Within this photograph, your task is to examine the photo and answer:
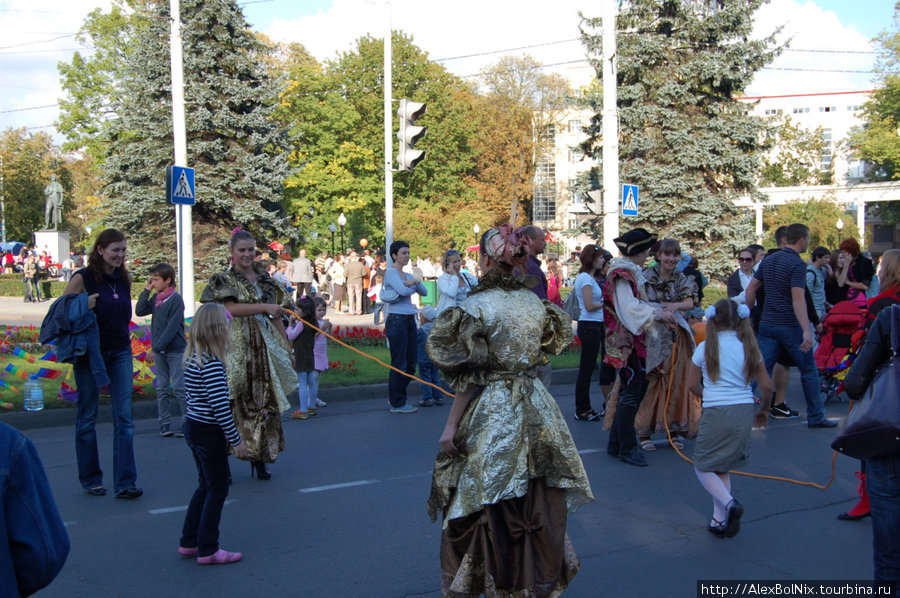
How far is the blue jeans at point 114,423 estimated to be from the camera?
6.56 m

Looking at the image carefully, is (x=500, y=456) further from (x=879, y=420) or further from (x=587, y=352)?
(x=587, y=352)

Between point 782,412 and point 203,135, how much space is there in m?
28.7

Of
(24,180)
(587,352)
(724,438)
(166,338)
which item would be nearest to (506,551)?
(724,438)

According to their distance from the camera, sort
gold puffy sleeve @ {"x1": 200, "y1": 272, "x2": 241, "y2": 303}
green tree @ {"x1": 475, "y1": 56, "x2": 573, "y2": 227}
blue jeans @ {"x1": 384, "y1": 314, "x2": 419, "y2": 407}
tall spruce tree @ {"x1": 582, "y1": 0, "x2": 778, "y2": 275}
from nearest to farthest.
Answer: gold puffy sleeve @ {"x1": 200, "y1": 272, "x2": 241, "y2": 303}, blue jeans @ {"x1": 384, "y1": 314, "x2": 419, "y2": 407}, tall spruce tree @ {"x1": 582, "y1": 0, "x2": 778, "y2": 275}, green tree @ {"x1": 475, "y1": 56, "x2": 573, "y2": 227}

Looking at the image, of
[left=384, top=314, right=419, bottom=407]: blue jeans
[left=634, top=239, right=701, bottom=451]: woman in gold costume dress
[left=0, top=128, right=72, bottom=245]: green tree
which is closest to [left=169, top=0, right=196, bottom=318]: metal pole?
Answer: [left=384, top=314, right=419, bottom=407]: blue jeans

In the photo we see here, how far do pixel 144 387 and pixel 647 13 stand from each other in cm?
2531

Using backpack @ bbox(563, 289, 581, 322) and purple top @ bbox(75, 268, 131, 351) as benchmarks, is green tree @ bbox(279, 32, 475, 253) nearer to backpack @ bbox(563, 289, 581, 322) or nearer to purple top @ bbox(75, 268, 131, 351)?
backpack @ bbox(563, 289, 581, 322)

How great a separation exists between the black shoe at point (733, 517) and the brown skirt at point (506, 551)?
1879 millimetres

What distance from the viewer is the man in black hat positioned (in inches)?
289

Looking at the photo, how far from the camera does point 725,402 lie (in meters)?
5.76

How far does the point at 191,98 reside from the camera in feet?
107

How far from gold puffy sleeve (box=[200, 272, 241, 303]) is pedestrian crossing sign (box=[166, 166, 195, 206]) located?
272 inches

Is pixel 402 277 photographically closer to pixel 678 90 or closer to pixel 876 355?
pixel 876 355

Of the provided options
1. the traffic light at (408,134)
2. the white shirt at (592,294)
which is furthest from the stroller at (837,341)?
the traffic light at (408,134)
